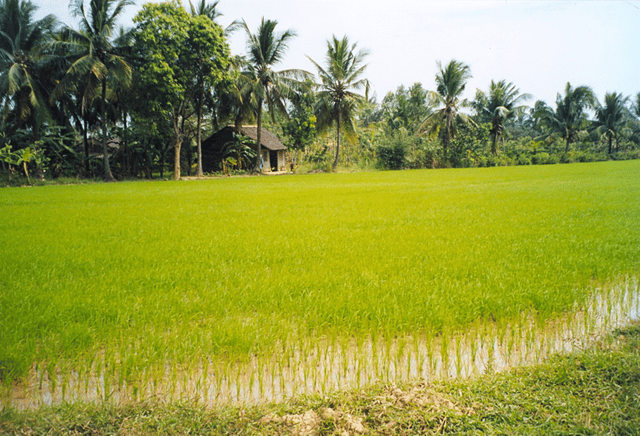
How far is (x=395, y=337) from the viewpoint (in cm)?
237

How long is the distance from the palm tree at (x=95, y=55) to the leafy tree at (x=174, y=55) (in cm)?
124

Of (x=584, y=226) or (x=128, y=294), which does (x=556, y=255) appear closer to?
(x=584, y=226)

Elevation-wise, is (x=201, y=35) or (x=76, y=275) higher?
(x=201, y=35)

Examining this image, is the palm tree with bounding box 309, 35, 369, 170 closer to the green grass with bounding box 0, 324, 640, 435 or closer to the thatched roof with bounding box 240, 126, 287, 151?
the thatched roof with bounding box 240, 126, 287, 151

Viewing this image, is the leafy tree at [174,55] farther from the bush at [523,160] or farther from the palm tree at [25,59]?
the bush at [523,160]

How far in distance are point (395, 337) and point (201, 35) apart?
21.8 m

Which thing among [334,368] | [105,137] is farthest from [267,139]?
[334,368]

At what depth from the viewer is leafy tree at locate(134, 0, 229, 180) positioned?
62.7 feet

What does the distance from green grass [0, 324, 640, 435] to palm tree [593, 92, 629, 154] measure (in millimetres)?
44820

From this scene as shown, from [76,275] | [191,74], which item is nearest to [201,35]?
[191,74]

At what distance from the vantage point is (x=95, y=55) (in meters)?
19.7

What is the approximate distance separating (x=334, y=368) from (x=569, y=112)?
42939 millimetres

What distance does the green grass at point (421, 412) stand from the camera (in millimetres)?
1448

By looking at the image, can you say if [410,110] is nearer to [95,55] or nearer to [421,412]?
[95,55]
